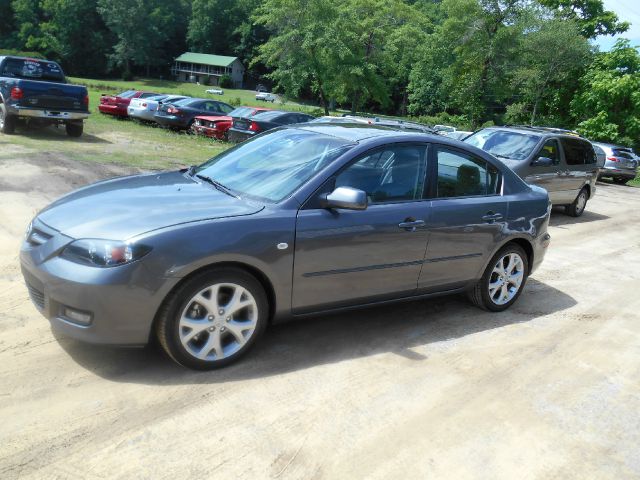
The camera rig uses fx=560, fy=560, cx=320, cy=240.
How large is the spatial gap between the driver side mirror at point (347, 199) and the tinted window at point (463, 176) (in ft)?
3.60

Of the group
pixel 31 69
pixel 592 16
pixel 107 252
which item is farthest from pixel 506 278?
pixel 592 16

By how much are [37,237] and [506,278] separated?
4.05 meters

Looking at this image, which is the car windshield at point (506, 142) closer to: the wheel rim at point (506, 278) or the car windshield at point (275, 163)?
the wheel rim at point (506, 278)

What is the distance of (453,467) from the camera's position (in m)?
3.00

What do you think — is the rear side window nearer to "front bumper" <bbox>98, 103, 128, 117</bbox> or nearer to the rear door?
the rear door

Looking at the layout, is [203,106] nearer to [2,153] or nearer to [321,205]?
[2,153]

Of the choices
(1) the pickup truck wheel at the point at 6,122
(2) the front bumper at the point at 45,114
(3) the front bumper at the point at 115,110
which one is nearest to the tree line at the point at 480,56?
(3) the front bumper at the point at 115,110

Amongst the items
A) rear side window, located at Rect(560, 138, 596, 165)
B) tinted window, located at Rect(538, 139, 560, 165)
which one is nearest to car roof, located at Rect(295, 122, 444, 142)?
tinted window, located at Rect(538, 139, 560, 165)

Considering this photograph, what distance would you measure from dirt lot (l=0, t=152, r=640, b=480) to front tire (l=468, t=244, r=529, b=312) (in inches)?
5.6

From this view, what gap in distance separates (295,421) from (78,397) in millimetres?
1275

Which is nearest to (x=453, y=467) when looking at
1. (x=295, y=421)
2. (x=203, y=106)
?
(x=295, y=421)

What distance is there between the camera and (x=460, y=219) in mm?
4750

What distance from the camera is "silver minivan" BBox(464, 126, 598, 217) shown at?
10.2 meters

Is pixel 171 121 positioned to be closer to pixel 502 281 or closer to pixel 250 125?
pixel 250 125
